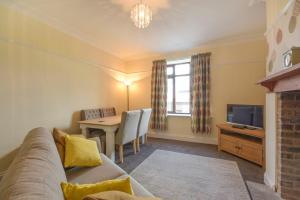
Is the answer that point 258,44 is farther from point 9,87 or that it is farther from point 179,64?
point 9,87

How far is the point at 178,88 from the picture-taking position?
459 cm

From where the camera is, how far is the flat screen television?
2992 millimetres

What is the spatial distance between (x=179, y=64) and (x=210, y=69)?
0.99m

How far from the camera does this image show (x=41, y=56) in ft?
9.13

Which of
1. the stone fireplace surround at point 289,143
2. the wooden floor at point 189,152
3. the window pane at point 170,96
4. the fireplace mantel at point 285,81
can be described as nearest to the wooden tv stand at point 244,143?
the wooden floor at point 189,152

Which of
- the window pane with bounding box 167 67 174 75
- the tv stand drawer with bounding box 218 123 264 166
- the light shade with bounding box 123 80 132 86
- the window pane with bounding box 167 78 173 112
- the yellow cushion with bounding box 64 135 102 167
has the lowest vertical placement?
the tv stand drawer with bounding box 218 123 264 166

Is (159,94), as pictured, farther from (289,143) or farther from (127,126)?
(289,143)

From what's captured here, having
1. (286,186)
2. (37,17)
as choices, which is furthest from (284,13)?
(37,17)

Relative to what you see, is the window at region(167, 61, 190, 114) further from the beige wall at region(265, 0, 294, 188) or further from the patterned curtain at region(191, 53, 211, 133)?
the beige wall at region(265, 0, 294, 188)

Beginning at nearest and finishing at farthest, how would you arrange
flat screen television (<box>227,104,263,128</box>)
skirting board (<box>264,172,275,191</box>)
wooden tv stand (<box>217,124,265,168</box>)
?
skirting board (<box>264,172,275,191</box>) < wooden tv stand (<box>217,124,265,168</box>) < flat screen television (<box>227,104,263,128</box>)

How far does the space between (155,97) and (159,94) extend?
0.16 metres

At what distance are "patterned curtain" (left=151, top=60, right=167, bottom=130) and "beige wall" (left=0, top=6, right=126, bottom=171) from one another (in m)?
1.68

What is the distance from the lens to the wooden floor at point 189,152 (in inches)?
95.8

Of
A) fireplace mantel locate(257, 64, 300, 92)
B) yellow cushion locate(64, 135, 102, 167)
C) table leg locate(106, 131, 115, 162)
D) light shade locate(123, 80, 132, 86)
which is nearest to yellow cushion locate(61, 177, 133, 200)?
yellow cushion locate(64, 135, 102, 167)
